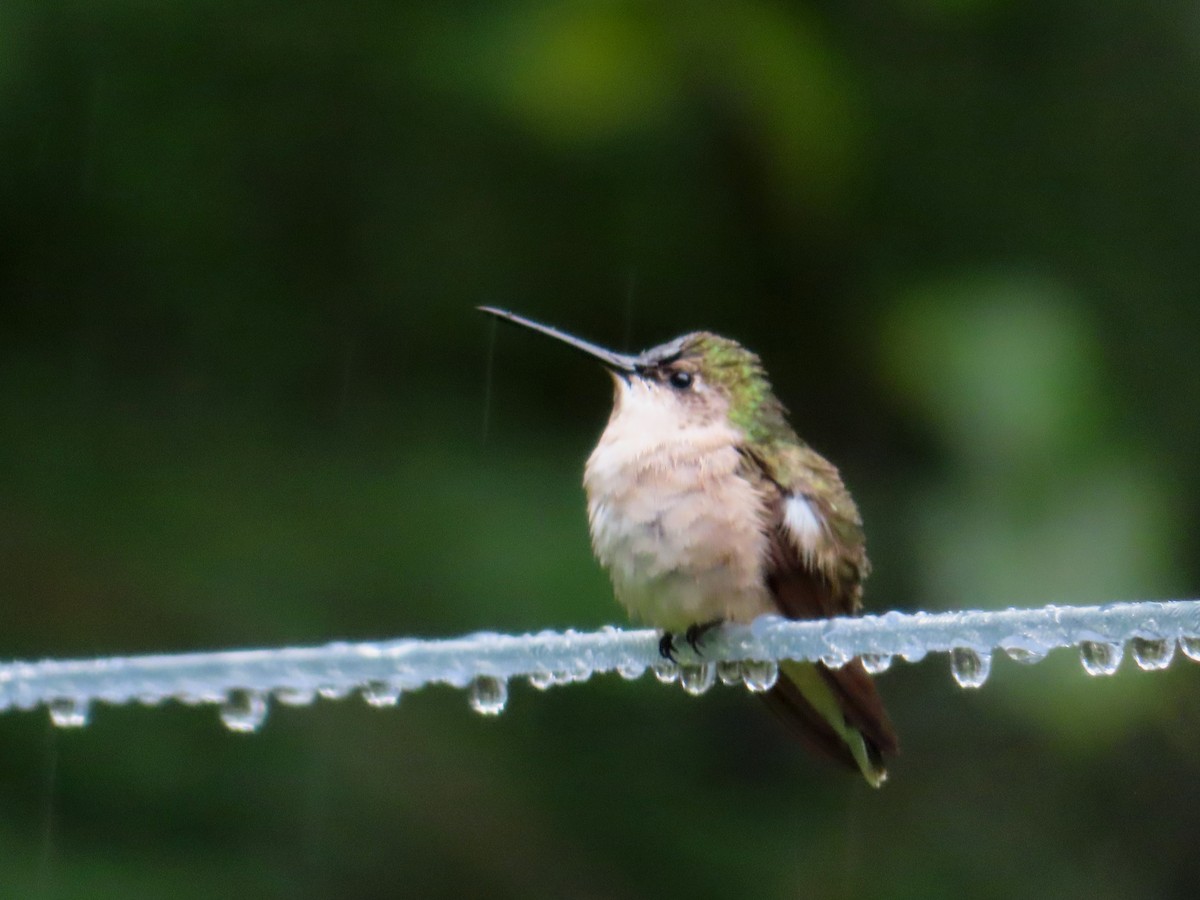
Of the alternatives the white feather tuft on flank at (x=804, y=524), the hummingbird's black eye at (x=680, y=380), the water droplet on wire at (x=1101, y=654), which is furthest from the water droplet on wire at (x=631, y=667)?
the hummingbird's black eye at (x=680, y=380)

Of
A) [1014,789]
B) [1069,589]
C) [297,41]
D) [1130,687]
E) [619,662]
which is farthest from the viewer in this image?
[1014,789]

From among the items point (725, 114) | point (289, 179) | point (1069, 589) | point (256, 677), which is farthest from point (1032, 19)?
point (256, 677)

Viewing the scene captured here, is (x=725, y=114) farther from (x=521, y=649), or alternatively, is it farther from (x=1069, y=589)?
(x=521, y=649)

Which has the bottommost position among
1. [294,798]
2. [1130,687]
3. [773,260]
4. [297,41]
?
[294,798]

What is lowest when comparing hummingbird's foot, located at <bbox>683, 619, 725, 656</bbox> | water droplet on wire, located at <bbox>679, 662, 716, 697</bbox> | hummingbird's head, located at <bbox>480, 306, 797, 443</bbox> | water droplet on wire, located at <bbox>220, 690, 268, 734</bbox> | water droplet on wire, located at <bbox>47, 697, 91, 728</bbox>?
water droplet on wire, located at <bbox>47, 697, 91, 728</bbox>

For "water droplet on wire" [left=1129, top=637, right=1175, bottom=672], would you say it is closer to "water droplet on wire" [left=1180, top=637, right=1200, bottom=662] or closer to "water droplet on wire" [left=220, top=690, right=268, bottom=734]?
"water droplet on wire" [left=1180, top=637, right=1200, bottom=662]

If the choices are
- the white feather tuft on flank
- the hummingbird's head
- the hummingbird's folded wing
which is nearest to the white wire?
the hummingbird's folded wing
